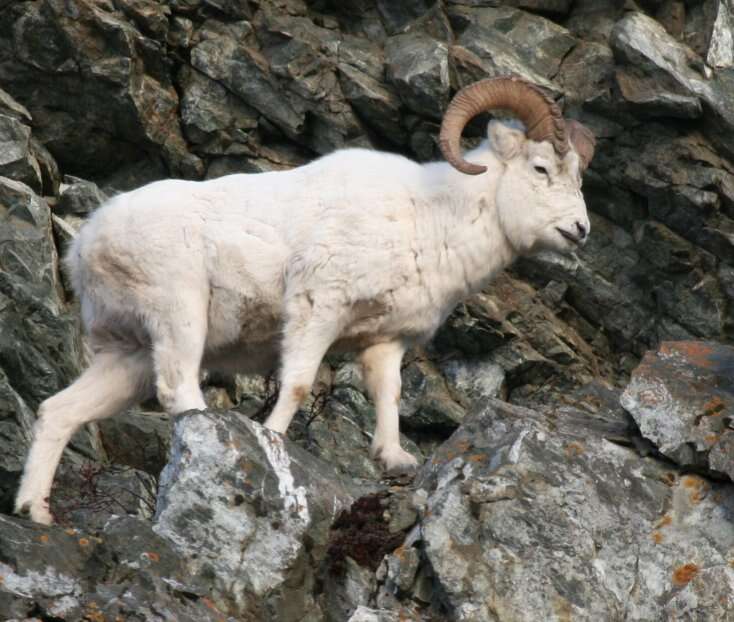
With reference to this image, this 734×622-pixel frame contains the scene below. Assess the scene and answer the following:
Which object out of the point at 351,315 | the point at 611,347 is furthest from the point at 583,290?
the point at 351,315

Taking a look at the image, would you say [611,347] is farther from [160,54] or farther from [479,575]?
[479,575]

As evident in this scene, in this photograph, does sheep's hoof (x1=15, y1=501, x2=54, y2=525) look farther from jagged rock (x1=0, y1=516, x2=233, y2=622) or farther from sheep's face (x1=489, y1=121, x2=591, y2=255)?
sheep's face (x1=489, y1=121, x2=591, y2=255)

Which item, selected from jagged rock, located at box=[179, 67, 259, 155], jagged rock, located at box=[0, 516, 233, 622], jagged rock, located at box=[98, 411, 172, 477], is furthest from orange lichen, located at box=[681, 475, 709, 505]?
jagged rock, located at box=[179, 67, 259, 155]

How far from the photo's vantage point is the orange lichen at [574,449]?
1138 cm

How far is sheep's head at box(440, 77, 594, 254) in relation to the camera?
13820mm

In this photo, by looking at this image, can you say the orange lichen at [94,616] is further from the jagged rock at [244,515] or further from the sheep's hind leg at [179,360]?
the sheep's hind leg at [179,360]

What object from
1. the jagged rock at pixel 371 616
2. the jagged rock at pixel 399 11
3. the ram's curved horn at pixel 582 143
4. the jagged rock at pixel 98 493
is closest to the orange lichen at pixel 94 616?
the jagged rock at pixel 371 616

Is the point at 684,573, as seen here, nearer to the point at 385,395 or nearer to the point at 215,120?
the point at 385,395

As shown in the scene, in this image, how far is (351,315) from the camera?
1308cm

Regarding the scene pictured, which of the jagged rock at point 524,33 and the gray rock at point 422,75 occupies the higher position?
the jagged rock at point 524,33

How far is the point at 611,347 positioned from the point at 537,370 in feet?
3.92

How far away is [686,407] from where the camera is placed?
11.7 m

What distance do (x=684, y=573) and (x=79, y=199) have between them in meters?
11.3

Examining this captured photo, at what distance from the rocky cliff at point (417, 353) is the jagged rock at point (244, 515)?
0.06ft
